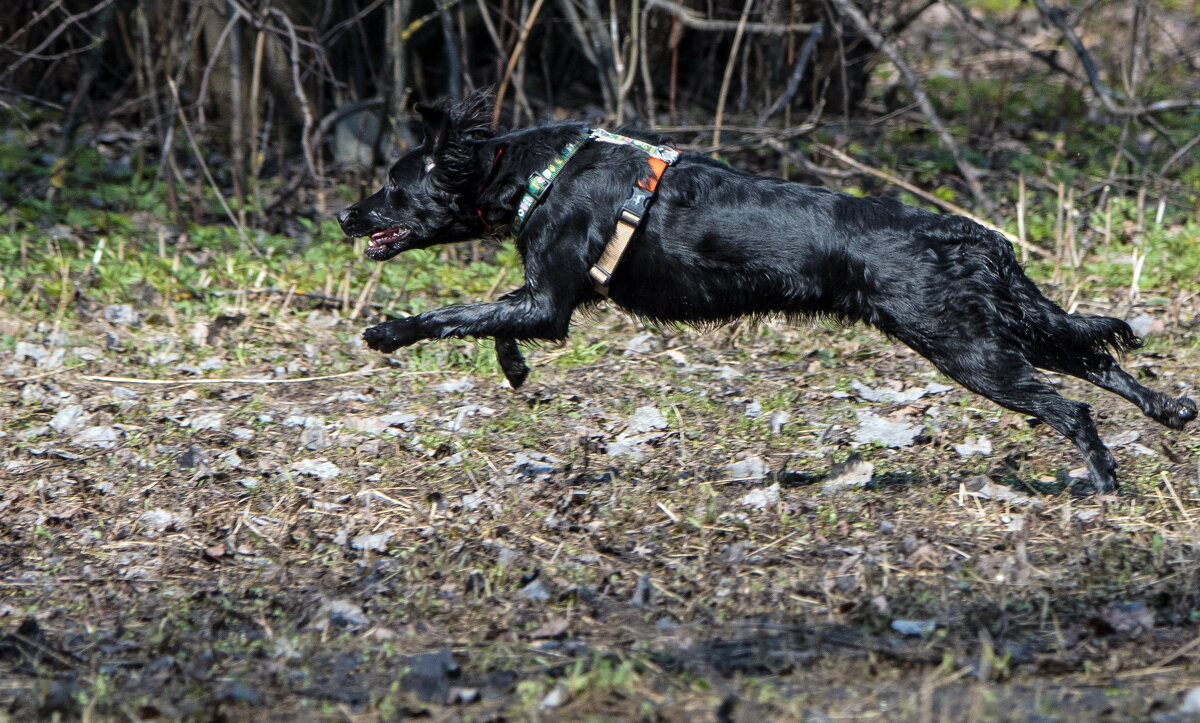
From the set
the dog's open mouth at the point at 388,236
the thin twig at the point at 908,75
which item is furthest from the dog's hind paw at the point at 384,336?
the thin twig at the point at 908,75

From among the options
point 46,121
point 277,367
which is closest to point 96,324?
point 277,367

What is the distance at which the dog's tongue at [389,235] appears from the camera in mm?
4836

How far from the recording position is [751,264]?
→ 4316 millimetres

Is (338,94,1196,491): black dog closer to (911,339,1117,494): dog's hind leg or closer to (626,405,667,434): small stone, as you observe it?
(911,339,1117,494): dog's hind leg

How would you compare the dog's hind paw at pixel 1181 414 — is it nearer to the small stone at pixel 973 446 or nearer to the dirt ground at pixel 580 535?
the dirt ground at pixel 580 535

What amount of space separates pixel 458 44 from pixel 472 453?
5.44 meters

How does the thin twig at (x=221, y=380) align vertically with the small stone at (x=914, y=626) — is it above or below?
below

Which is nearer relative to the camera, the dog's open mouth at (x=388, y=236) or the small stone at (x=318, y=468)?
the small stone at (x=318, y=468)

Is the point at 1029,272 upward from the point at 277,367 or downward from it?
upward

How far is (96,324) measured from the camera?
21.5 feet

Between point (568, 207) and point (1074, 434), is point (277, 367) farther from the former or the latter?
point (1074, 434)

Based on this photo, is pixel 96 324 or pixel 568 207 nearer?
pixel 568 207

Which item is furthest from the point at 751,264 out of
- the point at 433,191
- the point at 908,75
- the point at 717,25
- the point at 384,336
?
the point at 717,25

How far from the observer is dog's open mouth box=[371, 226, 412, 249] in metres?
4.83
